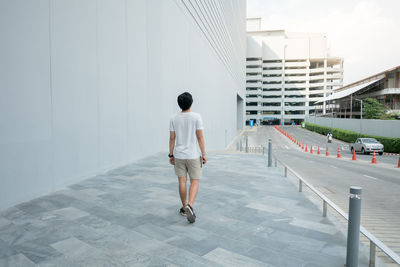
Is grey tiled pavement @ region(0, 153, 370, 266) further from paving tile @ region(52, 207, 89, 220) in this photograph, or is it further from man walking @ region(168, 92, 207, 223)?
man walking @ region(168, 92, 207, 223)

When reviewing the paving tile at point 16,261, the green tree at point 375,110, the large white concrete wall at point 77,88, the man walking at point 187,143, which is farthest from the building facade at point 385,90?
the paving tile at point 16,261

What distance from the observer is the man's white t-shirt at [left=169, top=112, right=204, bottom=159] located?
412cm

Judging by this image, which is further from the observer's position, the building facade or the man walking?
the building facade

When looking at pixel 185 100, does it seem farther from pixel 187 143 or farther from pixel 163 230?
pixel 163 230

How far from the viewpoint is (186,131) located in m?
4.14

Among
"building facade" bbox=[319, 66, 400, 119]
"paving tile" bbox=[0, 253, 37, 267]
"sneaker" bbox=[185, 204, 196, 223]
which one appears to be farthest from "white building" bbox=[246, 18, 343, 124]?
"paving tile" bbox=[0, 253, 37, 267]

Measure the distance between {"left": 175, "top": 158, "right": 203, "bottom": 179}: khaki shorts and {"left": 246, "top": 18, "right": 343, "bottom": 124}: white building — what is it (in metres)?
103

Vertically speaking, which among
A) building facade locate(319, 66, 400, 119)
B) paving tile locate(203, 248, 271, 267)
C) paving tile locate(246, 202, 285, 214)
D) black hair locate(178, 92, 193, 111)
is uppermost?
building facade locate(319, 66, 400, 119)

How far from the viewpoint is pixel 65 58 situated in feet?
19.7

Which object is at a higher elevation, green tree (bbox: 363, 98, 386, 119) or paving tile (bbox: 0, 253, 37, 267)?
green tree (bbox: 363, 98, 386, 119)

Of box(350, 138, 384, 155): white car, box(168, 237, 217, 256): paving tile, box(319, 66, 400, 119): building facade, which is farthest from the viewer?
box(319, 66, 400, 119): building facade

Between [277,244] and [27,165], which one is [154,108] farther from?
[277,244]

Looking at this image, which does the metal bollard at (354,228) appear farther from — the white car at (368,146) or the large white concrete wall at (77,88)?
the white car at (368,146)

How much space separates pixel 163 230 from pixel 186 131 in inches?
54.7
